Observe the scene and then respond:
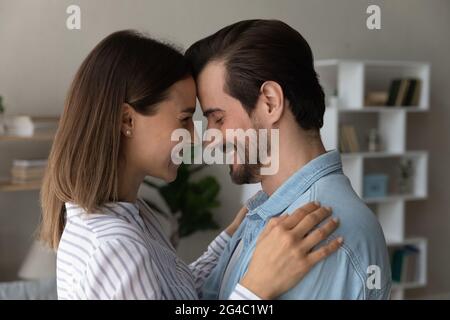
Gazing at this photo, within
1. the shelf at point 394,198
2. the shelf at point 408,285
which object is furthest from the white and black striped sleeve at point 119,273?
the shelf at point 408,285

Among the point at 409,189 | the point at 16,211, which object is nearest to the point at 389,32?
the point at 16,211

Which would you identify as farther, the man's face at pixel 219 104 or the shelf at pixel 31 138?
the shelf at pixel 31 138

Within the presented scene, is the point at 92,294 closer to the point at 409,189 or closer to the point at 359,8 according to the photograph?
the point at 359,8

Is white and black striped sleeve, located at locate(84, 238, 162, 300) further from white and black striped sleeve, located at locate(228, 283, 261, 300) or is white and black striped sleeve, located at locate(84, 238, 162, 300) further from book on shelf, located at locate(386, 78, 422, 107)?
book on shelf, located at locate(386, 78, 422, 107)

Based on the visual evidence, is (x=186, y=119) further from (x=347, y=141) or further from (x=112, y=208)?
(x=347, y=141)

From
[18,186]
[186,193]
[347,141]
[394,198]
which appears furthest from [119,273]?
[394,198]

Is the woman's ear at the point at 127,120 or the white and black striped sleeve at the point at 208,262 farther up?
the woman's ear at the point at 127,120

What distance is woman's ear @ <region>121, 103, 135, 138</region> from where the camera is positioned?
2.14ft

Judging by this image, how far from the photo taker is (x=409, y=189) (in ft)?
9.48

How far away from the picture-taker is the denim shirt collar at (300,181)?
0.68 meters

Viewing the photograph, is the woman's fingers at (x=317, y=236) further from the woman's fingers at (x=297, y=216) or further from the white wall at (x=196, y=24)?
the white wall at (x=196, y=24)

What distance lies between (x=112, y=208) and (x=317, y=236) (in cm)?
22

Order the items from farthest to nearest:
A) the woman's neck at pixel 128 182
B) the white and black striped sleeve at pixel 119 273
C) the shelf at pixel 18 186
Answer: the shelf at pixel 18 186
the woman's neck at pixel 128 182
the white and black striped sleeve at pixel 119 273

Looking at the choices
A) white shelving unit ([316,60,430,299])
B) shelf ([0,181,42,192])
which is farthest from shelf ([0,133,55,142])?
white shelving unit ([316,60,430,299])
